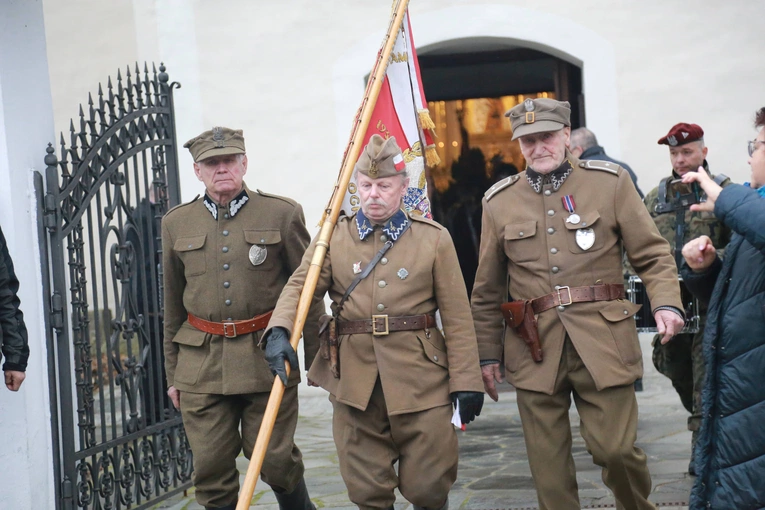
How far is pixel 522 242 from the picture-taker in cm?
477

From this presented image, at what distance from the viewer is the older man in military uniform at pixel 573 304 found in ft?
15.0

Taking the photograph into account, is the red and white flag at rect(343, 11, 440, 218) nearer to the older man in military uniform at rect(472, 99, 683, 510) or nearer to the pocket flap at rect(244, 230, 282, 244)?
the pocket flap at rect(244, 230, 282, 244)

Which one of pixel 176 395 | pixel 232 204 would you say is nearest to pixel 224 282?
pixel 232 204

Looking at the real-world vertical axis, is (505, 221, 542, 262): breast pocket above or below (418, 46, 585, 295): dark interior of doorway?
below

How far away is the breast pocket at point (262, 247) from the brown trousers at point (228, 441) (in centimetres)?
62

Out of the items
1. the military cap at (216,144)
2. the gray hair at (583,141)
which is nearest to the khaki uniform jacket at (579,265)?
the military cap at (216,144)

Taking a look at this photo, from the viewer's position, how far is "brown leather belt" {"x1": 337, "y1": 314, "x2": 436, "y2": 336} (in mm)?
4504

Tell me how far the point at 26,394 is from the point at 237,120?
4.48m

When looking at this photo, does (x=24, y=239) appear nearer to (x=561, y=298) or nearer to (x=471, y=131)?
(x=561, y=298)

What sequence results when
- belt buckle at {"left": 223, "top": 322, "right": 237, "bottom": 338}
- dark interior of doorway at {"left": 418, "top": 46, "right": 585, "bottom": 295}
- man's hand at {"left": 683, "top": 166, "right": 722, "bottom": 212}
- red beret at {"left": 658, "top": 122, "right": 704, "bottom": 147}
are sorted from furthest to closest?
1. dark interior of doorway at {"left": 418, "top": 46, "right": 585, "bottom": 295}
2. red beret at {"left": 658, "top": 122, "right": 704, "bottom": 147}
3. belt buckle at {"left": 223, "top": 322, "right": 237, "bottom": 338}
4. man's hand at {"left": 683, "top": 166, "right": 722, "bottom": 212}

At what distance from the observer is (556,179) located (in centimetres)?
478

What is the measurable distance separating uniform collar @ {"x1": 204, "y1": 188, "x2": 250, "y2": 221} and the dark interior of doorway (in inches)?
233

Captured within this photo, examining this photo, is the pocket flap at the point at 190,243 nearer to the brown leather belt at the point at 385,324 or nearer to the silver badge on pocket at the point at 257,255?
the silver badge on pocket at the point at 257,255


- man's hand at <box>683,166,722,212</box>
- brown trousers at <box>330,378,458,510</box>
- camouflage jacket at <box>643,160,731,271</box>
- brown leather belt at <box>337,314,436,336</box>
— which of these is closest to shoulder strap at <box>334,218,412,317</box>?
brown leather belt at <box>337,314,436,336</box>
